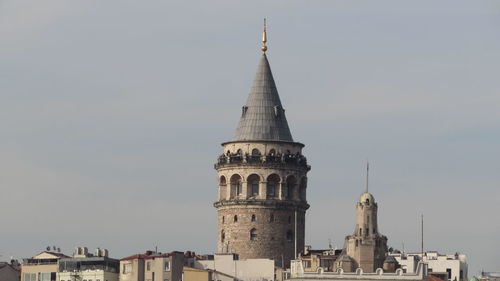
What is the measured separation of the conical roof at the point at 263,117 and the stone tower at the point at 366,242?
10.6m

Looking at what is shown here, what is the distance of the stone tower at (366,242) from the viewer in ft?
396

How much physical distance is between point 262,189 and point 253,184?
0.92 meters

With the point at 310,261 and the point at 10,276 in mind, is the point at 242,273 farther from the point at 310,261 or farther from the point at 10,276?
the point at 10,276

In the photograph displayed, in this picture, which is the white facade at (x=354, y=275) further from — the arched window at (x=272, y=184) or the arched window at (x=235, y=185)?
the arched window at (x=235, y=185)

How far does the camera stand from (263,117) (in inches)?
5123

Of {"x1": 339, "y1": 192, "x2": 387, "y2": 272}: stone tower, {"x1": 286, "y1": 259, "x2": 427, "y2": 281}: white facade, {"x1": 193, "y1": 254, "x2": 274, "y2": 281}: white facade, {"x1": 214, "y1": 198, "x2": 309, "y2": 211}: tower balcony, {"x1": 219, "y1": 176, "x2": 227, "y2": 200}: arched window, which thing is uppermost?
{"x1": 219, "y1": 176, "x2": 227, "y2": 200}: arched window

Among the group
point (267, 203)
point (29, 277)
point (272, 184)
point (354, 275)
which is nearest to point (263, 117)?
point (272, 184)

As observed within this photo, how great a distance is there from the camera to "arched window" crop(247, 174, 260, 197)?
12838 cm

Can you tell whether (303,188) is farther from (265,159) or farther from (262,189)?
(265,159)

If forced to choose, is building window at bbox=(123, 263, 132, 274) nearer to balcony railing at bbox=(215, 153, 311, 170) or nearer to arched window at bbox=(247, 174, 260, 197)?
balcony railing at bbox=(215, 153, 311, 170)

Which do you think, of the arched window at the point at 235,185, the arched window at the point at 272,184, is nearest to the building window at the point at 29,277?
the arched window at the point at 235,185

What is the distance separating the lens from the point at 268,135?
12938cm

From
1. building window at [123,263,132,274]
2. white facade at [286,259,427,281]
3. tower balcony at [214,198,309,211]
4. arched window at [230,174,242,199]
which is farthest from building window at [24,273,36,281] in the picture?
white facade at [286,259,427,281]

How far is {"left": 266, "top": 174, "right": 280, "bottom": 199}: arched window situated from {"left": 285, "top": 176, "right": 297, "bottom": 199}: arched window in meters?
0.88
